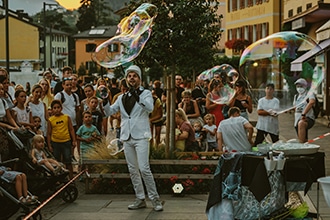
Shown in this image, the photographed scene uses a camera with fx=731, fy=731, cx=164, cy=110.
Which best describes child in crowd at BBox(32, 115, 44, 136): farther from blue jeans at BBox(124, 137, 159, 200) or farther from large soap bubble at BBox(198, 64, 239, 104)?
large soap bubble at BBox(198, 64, 239, 104)

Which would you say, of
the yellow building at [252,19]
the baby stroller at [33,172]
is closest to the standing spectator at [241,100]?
the baby stroller at [33,172]

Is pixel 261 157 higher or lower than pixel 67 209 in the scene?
higher

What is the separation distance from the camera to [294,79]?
12383 millimetres

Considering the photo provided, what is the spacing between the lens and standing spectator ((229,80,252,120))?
1439cm

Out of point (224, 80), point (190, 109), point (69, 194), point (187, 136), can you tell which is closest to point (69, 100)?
point (187, 136)

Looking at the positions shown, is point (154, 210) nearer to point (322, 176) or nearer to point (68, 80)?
point (322, 176)

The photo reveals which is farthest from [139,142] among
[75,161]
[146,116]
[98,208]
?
[75,161]

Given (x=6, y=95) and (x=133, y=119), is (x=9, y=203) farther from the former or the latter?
(x=6, y=95)

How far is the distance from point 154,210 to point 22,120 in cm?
342

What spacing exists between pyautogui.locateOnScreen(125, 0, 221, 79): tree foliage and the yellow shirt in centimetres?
174

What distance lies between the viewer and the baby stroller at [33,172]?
1032 centimetres

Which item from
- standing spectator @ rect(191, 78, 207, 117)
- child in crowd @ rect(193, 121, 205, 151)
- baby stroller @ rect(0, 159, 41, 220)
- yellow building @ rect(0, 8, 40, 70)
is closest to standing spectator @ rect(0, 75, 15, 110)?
baby stroller @ rect(0, 159, 41, 220)

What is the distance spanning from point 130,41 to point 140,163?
2.77m

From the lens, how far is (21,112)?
12336mm
